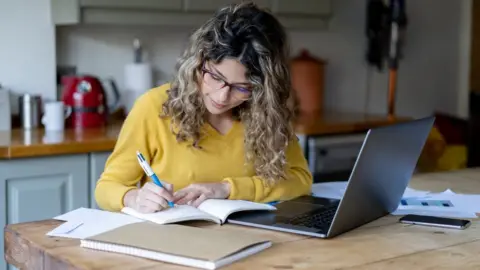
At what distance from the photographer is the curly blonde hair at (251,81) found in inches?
68.8

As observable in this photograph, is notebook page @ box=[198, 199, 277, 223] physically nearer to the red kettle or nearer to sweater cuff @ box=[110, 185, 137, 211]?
sweater cuff @ box=[110, 185, 137, 211]

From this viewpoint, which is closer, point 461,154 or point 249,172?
point 249,172

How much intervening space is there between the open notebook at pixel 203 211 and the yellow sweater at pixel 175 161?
0.45 ft

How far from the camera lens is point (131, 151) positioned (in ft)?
5.96

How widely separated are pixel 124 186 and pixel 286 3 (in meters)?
2.10

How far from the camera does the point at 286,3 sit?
360 cm

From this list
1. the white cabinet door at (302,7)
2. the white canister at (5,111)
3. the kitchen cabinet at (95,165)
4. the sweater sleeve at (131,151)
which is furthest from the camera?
the white cabinet door at (302,7)

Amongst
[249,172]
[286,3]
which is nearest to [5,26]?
[286,3]

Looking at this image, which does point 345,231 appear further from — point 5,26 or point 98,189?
point 5,26

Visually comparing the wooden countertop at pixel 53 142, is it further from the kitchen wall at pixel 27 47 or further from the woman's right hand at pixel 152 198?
the woman's right hand at pixel 152 198


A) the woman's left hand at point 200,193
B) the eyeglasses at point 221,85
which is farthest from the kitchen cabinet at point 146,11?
the woman's left hand at point 200,193

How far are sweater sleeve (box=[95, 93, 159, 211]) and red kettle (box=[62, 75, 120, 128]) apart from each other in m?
1.30

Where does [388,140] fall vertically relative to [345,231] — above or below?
above

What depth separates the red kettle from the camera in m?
3.11
